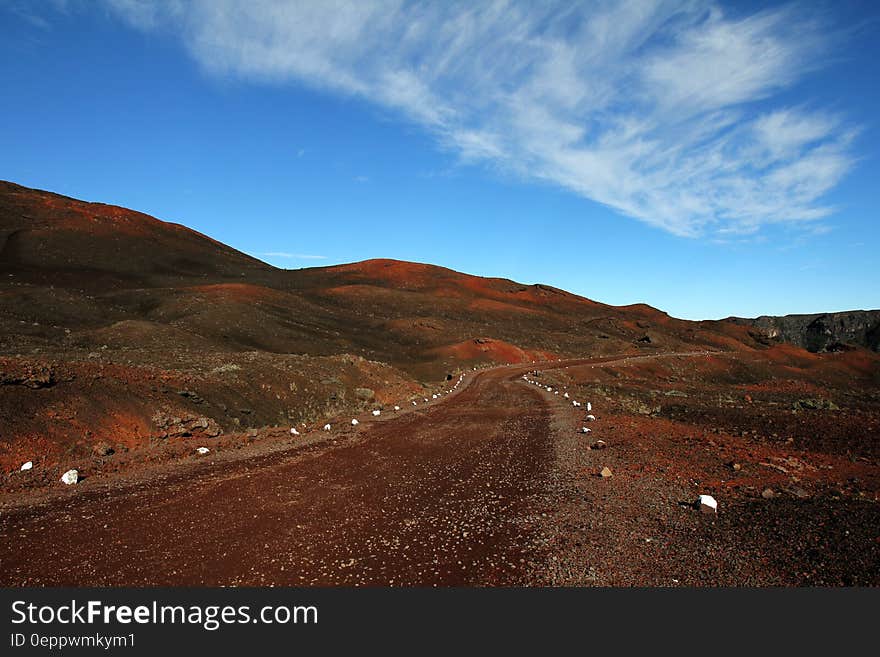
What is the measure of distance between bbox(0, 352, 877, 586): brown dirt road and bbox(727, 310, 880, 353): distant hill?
450ft

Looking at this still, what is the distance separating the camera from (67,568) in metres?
7.30

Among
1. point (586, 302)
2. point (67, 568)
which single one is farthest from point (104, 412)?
point (586, 302)

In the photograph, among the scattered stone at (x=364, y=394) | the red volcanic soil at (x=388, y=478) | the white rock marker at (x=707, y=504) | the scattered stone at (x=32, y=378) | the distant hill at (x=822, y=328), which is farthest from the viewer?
the distant hill at (x=822, y=328)

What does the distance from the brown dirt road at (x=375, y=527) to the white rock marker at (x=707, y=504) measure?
24cm

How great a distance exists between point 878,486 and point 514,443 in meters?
9.72

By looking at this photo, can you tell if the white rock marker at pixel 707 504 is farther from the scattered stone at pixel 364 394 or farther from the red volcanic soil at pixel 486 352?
the red volcanic soil at pixel 486 352

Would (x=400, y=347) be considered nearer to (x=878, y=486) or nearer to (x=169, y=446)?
(x=169, y=446)

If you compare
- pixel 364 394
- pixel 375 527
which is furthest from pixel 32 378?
pixel 364 394

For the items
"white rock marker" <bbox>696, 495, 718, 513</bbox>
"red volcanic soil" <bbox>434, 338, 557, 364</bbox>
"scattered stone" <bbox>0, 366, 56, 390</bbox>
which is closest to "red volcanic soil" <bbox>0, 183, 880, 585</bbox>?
"scattered stone" <bbox>0, 366, 56, 390</bbox>

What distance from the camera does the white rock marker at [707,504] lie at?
9711 mm

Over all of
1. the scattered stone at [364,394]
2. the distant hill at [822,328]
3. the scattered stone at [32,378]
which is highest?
the distant hill at [822,328]

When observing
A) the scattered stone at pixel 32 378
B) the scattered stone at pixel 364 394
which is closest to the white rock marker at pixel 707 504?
the scattered stone at pixel 32 378

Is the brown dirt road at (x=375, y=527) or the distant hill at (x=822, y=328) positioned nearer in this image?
the brown dirt road at (x=375, y=527)

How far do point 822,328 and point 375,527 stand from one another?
167m
